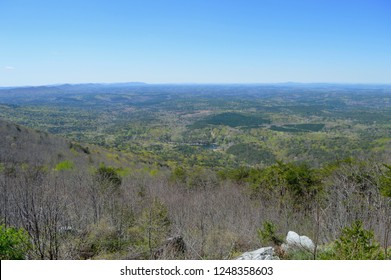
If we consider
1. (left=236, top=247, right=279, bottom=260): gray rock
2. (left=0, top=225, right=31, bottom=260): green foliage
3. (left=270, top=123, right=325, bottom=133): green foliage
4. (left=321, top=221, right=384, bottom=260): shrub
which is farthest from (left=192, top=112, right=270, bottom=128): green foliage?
(left=0, top=225, right=31, bottom=260): green foliage

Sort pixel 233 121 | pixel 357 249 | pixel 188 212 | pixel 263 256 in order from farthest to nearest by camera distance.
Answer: pixel 233 121
pixel 188 212
pixel 263 256
pixel 357 249

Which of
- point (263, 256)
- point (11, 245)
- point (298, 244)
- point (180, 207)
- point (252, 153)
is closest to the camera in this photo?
point (11, 245)

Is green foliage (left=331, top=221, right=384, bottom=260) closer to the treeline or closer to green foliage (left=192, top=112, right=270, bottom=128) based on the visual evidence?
the treeline

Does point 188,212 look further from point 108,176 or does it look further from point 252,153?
point 252,153

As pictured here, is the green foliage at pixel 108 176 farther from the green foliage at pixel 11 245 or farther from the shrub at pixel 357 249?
the shrub at pixel 357 249

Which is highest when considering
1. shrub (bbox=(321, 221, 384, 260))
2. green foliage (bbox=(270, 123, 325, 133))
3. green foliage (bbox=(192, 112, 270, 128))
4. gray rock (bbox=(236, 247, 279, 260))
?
shrub (bbox=(321, 221, 384, 260))

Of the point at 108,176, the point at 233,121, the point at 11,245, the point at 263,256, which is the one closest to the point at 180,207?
the point at 108,176

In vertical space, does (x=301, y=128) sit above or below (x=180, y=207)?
below

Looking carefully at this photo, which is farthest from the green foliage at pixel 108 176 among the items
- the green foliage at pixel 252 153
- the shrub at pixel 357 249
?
the green foliage at pixel 252 153
